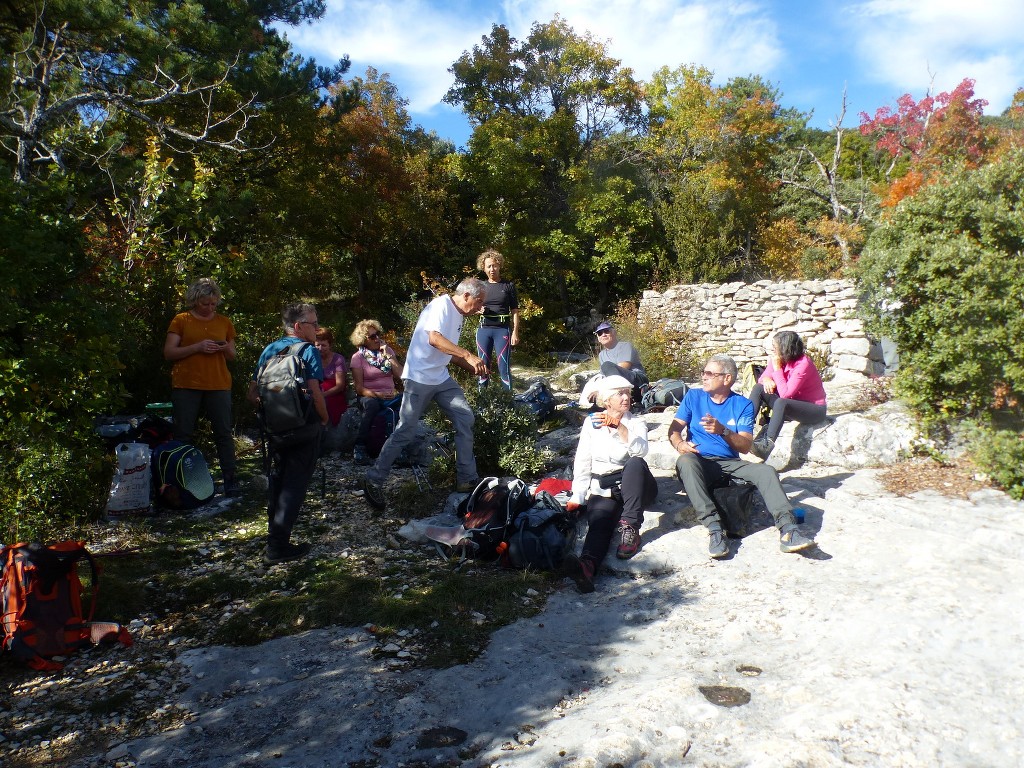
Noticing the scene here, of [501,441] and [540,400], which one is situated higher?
[540,400]

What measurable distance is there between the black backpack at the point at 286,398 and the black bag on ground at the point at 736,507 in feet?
9.41

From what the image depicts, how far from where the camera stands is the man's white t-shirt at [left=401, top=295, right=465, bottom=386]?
512cm

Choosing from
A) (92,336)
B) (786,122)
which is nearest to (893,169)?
(786,122)

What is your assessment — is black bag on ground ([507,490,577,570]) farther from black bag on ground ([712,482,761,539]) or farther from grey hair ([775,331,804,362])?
grey hair ([775,331,804,362])

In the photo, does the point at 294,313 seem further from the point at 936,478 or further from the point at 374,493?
the point at 936,478

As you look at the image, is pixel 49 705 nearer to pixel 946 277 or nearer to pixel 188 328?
pixel 188 328

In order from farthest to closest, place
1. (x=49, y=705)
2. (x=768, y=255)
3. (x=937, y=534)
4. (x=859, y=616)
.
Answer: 1. (x=768, y=255)
2. (x=937, y=534)
3. (x=859, y=616)
4. (x=49, y=705)

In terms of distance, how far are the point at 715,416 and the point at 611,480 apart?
927 millimetres

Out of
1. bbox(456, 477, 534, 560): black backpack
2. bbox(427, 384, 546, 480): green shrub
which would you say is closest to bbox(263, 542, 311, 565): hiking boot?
bbox(456, 477, 534, 560): black backpack

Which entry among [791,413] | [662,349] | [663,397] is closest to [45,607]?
[791,413]

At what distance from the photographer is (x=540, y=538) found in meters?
4.54

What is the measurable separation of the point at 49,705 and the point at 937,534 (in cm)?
515

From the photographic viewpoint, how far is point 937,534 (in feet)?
14.6

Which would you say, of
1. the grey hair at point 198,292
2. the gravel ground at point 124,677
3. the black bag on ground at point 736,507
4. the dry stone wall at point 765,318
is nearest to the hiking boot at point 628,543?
the black bag on ground at point 736,507
